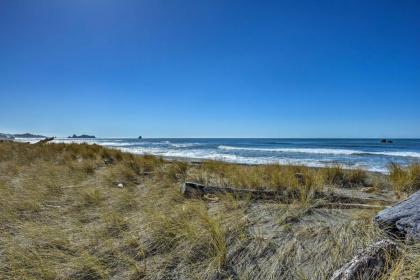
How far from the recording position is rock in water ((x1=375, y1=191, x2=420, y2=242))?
2543 mm

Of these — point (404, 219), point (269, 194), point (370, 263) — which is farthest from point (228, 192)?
point (370, 263)

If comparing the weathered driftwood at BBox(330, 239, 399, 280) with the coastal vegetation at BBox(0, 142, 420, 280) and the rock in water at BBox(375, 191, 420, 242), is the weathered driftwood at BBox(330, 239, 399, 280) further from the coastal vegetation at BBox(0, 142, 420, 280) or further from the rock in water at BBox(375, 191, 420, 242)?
the rock in water at BBox(375, 191, 420, 242)

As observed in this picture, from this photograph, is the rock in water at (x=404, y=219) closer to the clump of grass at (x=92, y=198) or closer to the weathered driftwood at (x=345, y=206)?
the weathered driftwood at (x=345, y=206)

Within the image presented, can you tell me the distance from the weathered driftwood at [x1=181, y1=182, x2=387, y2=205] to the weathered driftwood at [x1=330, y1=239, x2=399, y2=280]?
6.85 ft

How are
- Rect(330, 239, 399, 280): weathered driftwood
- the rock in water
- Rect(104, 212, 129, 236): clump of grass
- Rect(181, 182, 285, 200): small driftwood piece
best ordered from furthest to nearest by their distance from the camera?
1. Rect(181, 182, 285, 200): small driftwood piece
2. Rect(104, 212, 129, 236): clump of grass
3. the rock in water
4. Rect(330, 239, 399, 280): weathered driftwood

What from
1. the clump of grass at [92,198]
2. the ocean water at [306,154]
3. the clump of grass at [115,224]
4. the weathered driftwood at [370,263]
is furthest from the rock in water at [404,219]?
the ocean water at [306,154]

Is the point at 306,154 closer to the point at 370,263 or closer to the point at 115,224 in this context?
the point at 115,224

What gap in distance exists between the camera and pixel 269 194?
190 inches

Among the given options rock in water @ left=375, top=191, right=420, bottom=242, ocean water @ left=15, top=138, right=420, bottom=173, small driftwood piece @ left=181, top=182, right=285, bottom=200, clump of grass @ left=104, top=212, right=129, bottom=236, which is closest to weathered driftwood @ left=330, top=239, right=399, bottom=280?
rock in water @ left=375, top=191, right=420, bottom=242

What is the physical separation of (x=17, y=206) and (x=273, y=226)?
414cm

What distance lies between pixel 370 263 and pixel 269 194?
2.66m

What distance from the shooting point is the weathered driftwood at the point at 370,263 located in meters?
2.10

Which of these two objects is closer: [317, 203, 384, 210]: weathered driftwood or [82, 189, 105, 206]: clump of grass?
[317, 203, 384, 210]: weathered driftwood

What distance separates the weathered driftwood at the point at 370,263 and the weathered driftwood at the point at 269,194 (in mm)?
2088
